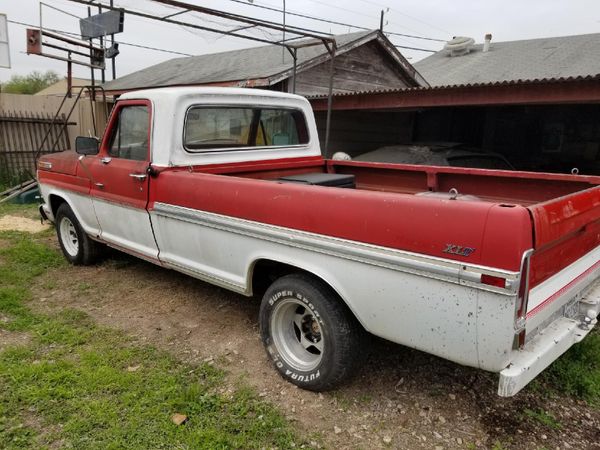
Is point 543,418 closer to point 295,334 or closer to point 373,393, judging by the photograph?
point 373,393

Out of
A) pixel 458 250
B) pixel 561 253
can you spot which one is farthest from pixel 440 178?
pixel 458 250

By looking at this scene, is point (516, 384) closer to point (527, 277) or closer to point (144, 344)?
point (527, 277)

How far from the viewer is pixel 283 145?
15.3 ft

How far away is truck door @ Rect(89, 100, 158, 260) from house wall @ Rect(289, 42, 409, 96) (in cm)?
823

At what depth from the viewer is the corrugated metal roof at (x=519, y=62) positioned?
1306 centimetres

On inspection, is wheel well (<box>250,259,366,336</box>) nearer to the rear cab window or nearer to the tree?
the rear cab window

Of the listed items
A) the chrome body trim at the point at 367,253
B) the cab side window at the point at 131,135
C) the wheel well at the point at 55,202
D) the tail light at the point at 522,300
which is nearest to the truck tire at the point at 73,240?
the wheel well at the point at 55,202

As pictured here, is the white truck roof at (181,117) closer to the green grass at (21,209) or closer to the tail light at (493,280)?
the tail light at (493,280)

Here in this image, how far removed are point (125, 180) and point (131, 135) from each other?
17.5 inches

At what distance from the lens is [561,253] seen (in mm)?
2494

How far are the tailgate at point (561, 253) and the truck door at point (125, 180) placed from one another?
2900mm

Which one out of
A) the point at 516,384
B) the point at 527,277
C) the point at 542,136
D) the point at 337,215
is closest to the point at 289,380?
the point at 337,215

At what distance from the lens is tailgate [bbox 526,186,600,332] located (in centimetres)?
216

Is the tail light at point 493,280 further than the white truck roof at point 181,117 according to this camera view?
No
